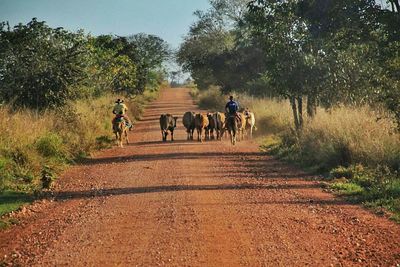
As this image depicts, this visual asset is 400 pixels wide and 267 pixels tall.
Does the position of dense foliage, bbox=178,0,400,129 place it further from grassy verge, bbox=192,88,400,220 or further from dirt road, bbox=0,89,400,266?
dirt road, bbox=0,89,400,266

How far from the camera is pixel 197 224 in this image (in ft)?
27.9

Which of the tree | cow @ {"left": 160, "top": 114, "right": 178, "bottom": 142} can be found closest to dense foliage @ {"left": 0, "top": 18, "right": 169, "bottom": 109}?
the tree

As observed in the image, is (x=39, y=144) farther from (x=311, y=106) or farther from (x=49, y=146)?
(x=311, y=106)

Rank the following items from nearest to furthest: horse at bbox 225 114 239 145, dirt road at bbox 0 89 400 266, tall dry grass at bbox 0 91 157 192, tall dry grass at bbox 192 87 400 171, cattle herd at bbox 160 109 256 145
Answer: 1. dirt road at bbox 0 89 400 266
2. tall dry grass at bbox 192 87 400 171
3. tall dry grass at bbox 0 91 157 192
4. horse at bbox 225 114 239 145
5. cattle herd at bbox 160 109 256 145

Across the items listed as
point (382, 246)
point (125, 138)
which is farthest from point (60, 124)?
point (382, 246)

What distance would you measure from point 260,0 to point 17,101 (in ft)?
30.8

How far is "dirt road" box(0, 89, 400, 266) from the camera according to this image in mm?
6930

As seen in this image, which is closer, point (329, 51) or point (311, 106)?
point (329, 51)

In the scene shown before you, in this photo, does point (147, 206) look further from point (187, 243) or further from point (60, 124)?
point (60, 124)

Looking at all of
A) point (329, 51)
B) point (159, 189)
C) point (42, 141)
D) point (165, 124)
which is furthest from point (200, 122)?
point (159, 189)

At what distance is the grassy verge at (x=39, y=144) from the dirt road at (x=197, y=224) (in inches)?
25.3

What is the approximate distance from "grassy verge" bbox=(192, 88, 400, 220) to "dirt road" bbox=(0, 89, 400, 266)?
0.60 metres

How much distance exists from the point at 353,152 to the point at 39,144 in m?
8.34

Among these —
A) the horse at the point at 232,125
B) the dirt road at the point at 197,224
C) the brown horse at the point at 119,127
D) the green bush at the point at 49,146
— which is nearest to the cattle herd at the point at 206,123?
the horse at the point at 232,125
